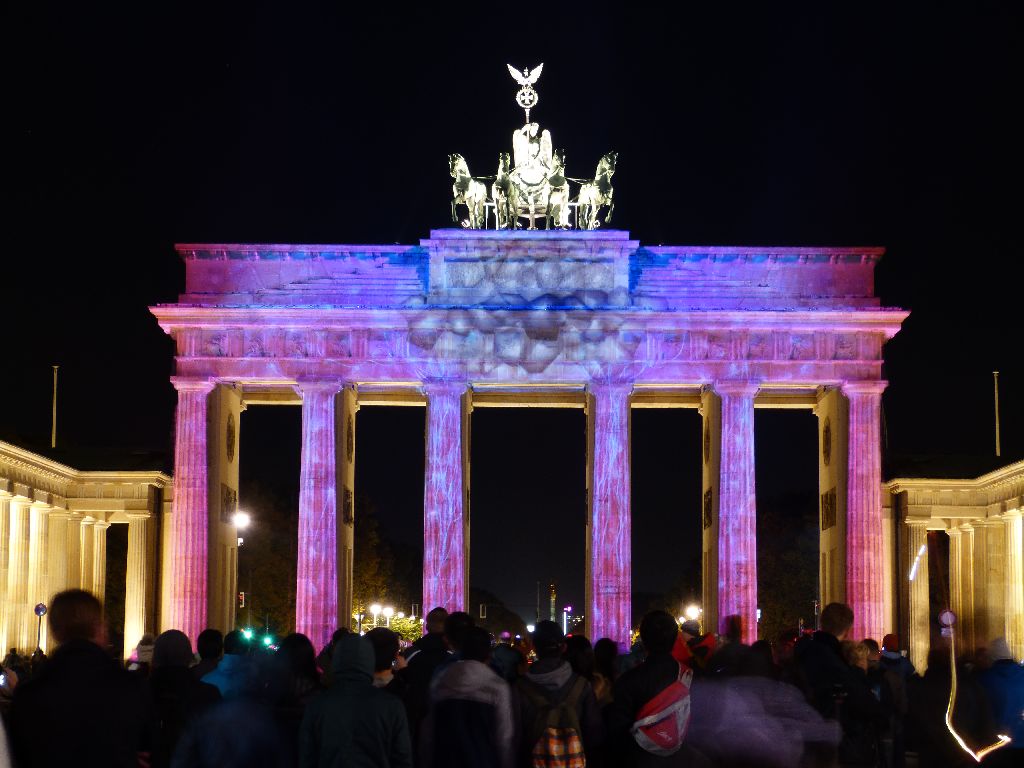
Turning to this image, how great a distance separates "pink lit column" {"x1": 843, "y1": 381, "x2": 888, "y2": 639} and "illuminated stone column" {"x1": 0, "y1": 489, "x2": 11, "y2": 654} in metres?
30.1

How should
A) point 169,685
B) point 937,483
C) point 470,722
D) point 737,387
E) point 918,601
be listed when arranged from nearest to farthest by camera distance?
1. point 470,722
2. point 169,685
3. point 737,387
4. point 937,483
5. point 918,601

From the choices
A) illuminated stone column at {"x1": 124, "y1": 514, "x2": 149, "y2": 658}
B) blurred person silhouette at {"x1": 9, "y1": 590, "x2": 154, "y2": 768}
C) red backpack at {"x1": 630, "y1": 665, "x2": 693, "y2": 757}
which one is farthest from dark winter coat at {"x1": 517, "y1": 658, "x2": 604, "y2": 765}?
illuminated stone column at {"x1": 124, "y1": 514, "x2": 149, "y2": 658}

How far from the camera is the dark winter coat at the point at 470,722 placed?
14062mm

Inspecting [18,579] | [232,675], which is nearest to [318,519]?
[18,579]

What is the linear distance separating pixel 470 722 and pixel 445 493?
48046mm

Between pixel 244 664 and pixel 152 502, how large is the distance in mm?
53652

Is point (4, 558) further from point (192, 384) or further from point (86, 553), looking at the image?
point (86, 553)

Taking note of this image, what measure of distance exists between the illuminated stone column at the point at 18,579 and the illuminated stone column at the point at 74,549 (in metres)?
5.61

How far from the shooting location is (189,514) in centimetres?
6088

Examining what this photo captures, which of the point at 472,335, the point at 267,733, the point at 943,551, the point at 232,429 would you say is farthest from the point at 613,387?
the point at 267,733

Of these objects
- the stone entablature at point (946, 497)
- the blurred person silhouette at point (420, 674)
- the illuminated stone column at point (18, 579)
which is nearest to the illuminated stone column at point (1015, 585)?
the stone entablature at point (946, 497)

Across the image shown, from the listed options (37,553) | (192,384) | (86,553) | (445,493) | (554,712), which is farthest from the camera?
(86,553)

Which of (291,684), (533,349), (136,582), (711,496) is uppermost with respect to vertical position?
(533,349)

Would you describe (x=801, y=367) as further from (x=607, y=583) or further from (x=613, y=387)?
(x=607, y=583)
